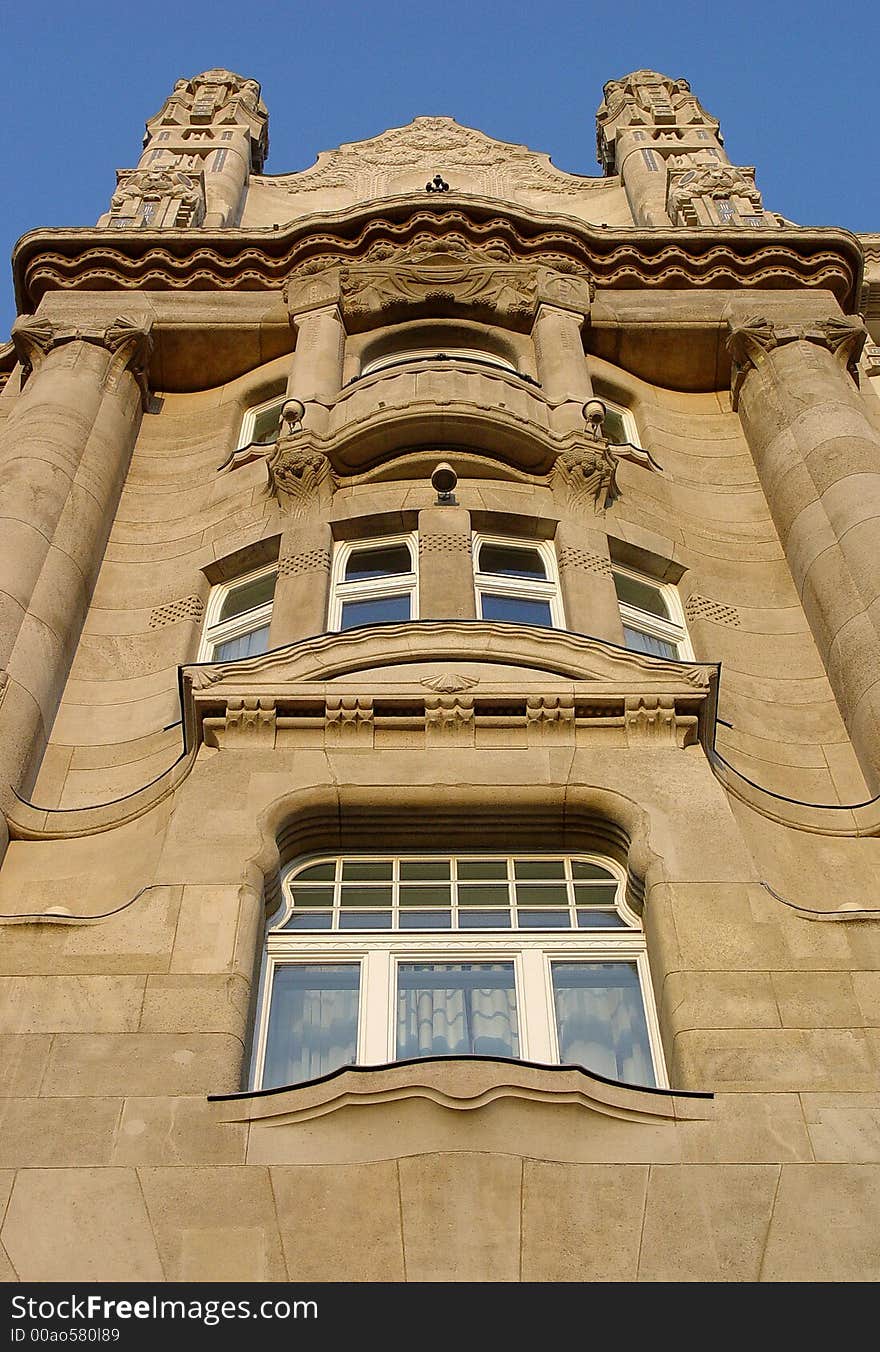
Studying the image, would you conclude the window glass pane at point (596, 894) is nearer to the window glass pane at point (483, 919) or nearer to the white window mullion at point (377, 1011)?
the window glass pane at point (483, 919)

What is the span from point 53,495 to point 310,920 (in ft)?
32.2

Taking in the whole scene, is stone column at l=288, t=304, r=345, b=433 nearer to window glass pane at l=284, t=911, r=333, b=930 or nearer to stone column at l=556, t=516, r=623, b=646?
stone column at l=556, t=516, r=623, b=646

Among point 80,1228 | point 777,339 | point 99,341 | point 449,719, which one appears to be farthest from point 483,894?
point 99,341

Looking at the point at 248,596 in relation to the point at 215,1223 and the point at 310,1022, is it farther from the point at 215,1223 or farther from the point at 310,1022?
the point at 215,1223

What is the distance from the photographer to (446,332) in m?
28.9

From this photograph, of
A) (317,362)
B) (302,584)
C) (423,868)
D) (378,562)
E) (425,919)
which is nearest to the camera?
(425,919)

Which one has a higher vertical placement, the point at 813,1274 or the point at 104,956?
the point at 104,956

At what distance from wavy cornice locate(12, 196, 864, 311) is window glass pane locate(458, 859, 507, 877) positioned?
17540 mm

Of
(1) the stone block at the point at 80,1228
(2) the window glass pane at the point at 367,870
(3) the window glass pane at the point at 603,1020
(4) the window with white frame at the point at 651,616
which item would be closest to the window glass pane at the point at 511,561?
(4) the window with white frame at the point at 651,616

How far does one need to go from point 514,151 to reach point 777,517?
2576 centimetres

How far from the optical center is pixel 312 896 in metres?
15.2

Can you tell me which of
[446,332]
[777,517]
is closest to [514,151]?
[446,332]

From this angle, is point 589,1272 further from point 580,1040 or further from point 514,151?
point 514,151
